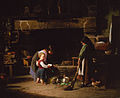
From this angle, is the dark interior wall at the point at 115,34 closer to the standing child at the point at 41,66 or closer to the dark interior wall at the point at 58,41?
the dark interior wall at the point at 58,41

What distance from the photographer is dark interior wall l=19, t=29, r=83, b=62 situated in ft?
38.6

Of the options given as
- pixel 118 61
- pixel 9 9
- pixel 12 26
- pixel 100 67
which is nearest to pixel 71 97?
pixel 100 67

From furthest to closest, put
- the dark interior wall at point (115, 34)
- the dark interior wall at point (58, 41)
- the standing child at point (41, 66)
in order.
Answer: the dark interior wall at point (58, 41)
the dark interior wall at point (115, 34)
the standing child at point (41, 66)

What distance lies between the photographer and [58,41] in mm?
11977

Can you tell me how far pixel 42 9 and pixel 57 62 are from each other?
11.9ft

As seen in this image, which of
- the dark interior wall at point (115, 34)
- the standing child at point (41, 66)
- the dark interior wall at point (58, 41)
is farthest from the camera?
the dark interior wall at point (58, 41)

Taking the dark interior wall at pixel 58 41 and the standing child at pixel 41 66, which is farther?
the dark interior wall at pixel 58 41

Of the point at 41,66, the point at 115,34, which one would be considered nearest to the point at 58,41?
Result: the point at 41,66

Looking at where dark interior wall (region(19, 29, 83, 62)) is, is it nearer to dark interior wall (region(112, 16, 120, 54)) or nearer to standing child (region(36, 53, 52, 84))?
dark interior wall (region(112, 16, 120, 54))

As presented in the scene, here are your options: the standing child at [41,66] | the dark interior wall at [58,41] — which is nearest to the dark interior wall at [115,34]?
the dark interior wall at [58,41]

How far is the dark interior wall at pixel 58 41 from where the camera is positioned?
11.8 meters

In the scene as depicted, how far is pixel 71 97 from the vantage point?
21.1 feet

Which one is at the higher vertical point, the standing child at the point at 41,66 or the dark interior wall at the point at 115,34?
the dark interior wall at the point at 115,34

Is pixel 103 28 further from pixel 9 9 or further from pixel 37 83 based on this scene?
pixel 9 9
